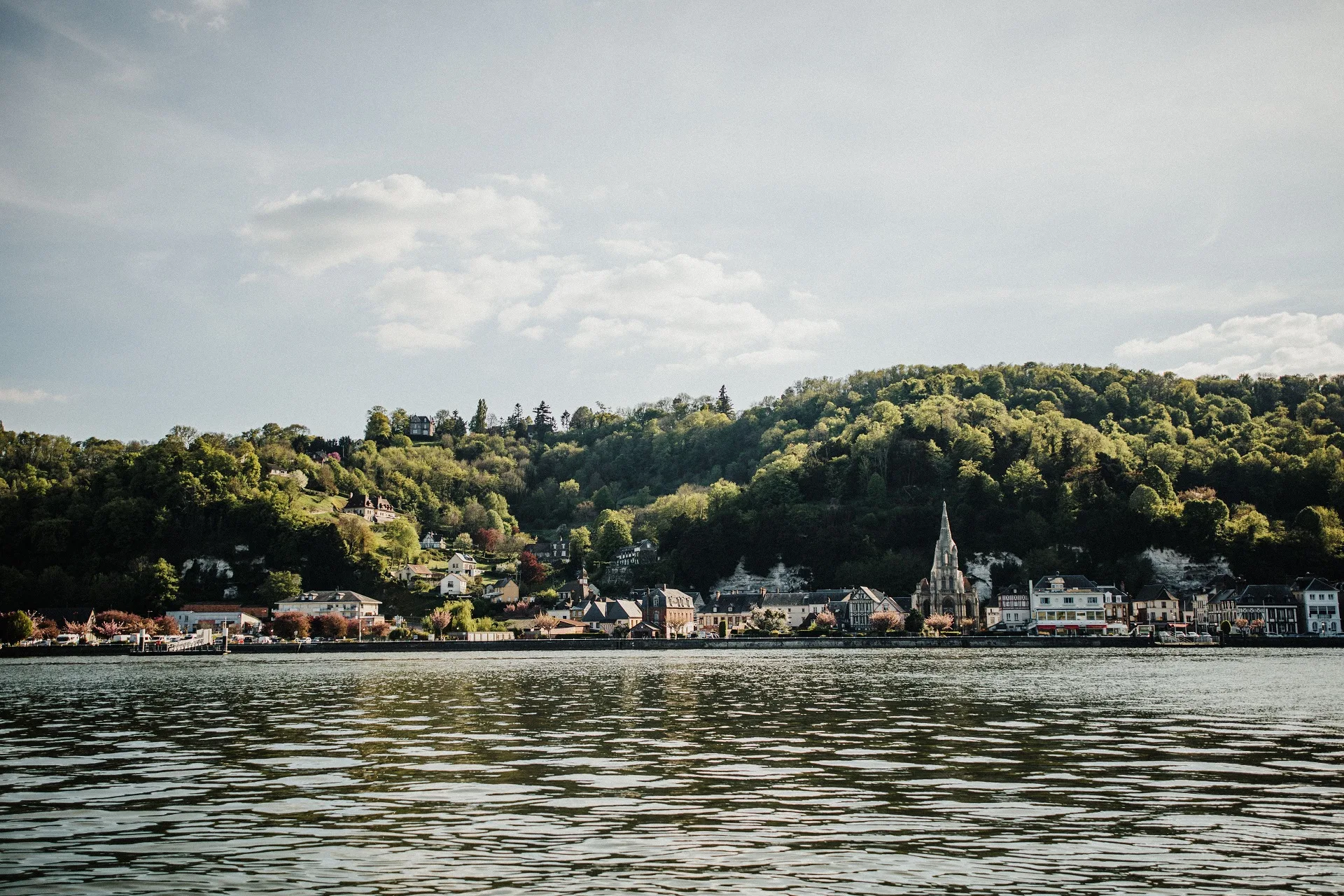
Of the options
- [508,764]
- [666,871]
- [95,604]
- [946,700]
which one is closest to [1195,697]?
[946,700]

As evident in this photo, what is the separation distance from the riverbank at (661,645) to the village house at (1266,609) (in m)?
12.7

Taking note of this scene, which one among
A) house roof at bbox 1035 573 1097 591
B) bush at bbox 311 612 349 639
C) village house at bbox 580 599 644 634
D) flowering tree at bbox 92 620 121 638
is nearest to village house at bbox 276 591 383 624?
bush at bbox 311 612 349 639

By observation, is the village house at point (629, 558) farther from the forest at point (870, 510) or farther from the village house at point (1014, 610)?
the village house at point (1014, 610)

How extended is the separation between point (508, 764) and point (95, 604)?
435ft

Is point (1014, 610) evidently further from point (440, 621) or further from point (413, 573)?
point (413, 573)

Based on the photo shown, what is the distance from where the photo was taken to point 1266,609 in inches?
4771

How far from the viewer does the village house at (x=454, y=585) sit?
157 meters

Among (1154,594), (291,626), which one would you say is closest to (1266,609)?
(1154,594)

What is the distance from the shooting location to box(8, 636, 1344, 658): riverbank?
351 feet

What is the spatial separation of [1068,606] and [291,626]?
3644 inches

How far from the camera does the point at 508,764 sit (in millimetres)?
22391

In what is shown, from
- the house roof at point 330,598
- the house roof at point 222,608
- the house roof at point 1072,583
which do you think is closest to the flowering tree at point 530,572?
the house roof at point 330,598

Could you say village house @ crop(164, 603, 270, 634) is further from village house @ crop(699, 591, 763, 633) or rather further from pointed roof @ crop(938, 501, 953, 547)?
pointed roof @ crop(938, 501, 953, 547)

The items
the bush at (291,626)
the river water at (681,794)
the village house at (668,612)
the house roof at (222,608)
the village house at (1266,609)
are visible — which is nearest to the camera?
the river water at (681,794)
